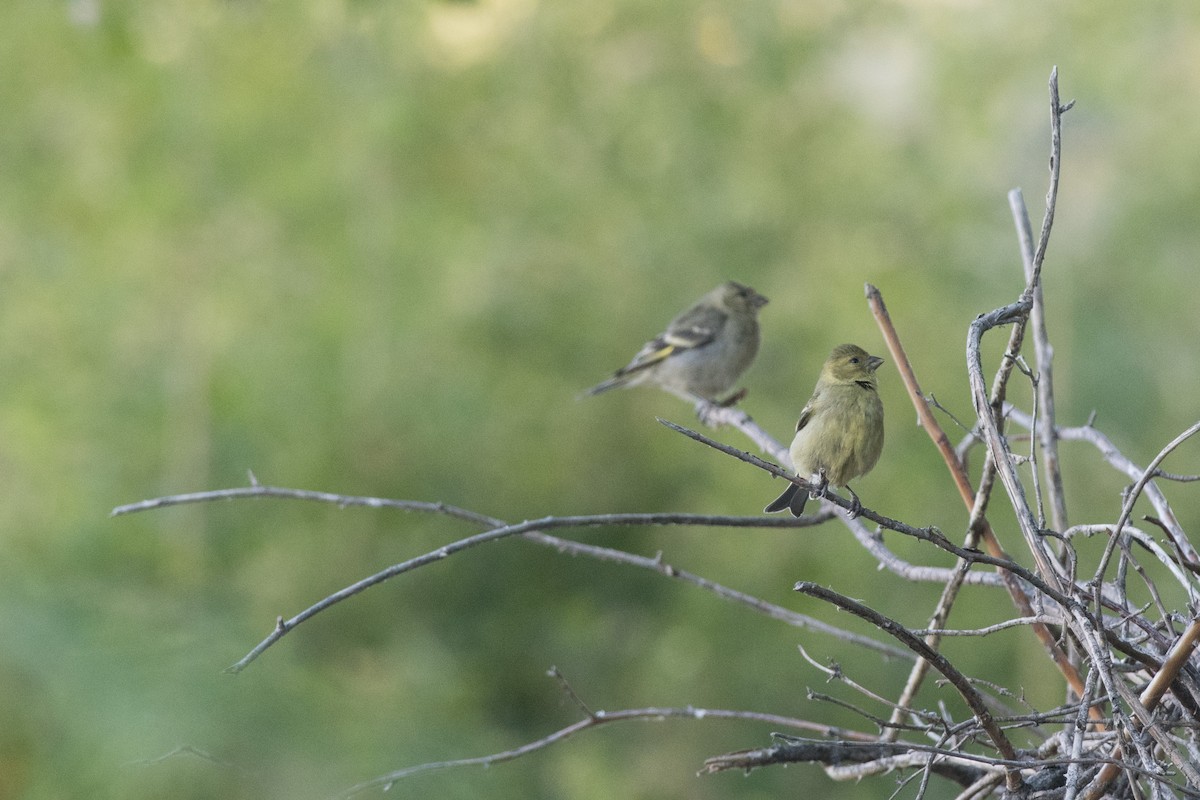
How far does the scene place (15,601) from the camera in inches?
128

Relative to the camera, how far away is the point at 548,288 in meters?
6.11

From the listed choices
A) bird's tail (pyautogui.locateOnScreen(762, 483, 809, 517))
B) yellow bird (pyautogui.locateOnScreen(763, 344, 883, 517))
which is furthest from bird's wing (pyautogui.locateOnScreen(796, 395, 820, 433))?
bird's tail (pyautogui.locateOnScreen(762, 483, 809, 517))

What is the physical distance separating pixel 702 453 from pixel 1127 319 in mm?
2019

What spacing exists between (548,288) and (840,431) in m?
3.81

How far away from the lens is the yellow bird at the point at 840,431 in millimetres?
2369

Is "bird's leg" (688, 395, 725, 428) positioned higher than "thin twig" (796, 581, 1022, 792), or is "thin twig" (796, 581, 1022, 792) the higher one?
"thin twig" (796, 581, 1022, 792)

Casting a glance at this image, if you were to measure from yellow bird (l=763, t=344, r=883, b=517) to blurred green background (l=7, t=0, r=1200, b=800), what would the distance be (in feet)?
8.88

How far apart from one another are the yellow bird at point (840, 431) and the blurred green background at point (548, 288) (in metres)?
2.71

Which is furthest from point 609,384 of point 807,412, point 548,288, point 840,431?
point 840,431

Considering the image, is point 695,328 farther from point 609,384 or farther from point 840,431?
point 840,431

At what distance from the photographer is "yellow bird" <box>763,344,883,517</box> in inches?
93.3

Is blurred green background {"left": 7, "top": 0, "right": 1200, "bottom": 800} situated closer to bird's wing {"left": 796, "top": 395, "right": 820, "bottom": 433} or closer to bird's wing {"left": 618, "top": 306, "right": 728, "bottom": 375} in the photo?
bird's wing {"left": 618, "top": 306, "right": 728, "bottom": 375}

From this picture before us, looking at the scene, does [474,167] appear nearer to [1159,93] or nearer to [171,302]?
[171,302]

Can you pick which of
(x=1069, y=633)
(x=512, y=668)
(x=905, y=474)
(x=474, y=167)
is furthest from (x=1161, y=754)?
(x=474, y=167)
